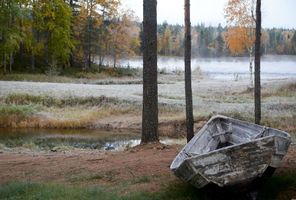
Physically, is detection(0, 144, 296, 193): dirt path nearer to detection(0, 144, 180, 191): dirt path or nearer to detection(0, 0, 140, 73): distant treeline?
detection(0, 144, 180, 191): dirt path

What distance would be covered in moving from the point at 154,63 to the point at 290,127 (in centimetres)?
1101

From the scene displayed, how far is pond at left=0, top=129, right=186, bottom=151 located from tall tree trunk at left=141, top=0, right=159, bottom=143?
5.33 meters

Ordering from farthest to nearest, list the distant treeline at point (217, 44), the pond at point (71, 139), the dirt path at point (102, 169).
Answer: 1. the distant treeline at point (217, 44)
2. the pond at point (71, 139)
3. the dirt path at point (102, 169)

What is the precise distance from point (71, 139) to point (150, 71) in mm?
9534

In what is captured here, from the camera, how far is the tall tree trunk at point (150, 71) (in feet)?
43.8

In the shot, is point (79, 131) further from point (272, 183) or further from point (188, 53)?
point (272, 183)

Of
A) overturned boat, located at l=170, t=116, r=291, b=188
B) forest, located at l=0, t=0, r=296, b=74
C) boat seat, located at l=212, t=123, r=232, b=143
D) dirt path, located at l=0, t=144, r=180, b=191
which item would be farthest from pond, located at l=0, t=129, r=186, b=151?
forest, located at l=0, t=0, r=296, b=74

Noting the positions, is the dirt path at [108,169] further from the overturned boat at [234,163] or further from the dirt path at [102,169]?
the overturned boat at [234,163]

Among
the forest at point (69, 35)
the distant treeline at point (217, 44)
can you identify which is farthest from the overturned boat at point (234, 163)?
the distant treeline at point (217, 44)

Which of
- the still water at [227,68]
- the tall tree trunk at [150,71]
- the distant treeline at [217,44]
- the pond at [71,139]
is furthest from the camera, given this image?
the distant treeline at [217,44]

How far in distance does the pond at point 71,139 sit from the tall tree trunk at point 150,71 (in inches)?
210

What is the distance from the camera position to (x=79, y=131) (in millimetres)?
24484

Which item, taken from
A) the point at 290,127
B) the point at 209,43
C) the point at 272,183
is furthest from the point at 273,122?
the point at 209,43

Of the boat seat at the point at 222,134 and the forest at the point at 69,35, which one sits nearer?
the boat seat at the point at 222,134
